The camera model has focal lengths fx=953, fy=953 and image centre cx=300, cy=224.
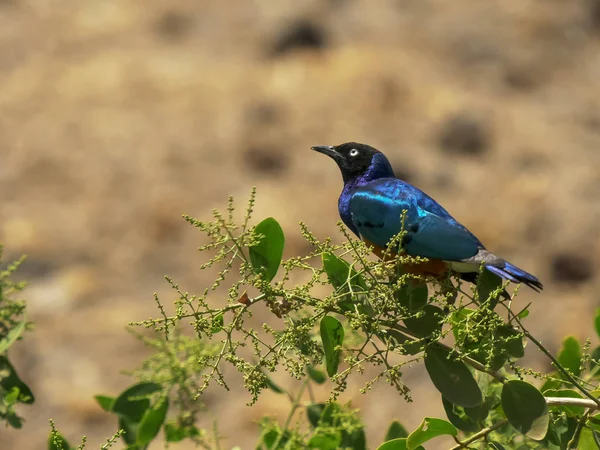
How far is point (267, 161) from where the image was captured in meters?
14.8

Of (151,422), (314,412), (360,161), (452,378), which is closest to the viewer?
(452,378)

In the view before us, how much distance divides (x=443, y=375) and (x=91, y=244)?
12.7 meters

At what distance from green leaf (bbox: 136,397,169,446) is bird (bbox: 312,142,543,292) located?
0.69 m

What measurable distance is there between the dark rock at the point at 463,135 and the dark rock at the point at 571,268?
240 cm

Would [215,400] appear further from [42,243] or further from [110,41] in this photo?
[110,41]

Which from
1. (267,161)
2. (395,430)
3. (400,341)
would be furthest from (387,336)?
(267,161)

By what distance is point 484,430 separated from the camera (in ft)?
5.95

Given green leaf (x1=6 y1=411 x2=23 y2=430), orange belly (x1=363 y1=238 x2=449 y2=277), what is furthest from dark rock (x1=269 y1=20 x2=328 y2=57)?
green leaf (x1=6 y1=411 x2=23 y2=430)

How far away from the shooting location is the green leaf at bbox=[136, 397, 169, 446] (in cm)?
240

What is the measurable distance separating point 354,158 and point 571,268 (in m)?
10.9

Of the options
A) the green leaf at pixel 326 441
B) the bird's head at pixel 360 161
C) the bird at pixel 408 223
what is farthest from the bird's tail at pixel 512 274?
the bird's head at pixel 360 161

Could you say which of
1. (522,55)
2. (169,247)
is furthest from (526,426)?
(522,55)

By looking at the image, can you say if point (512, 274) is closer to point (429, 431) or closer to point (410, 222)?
point (410, 222)

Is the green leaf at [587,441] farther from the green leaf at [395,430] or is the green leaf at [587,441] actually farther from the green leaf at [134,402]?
the green leaf at [134,402]
